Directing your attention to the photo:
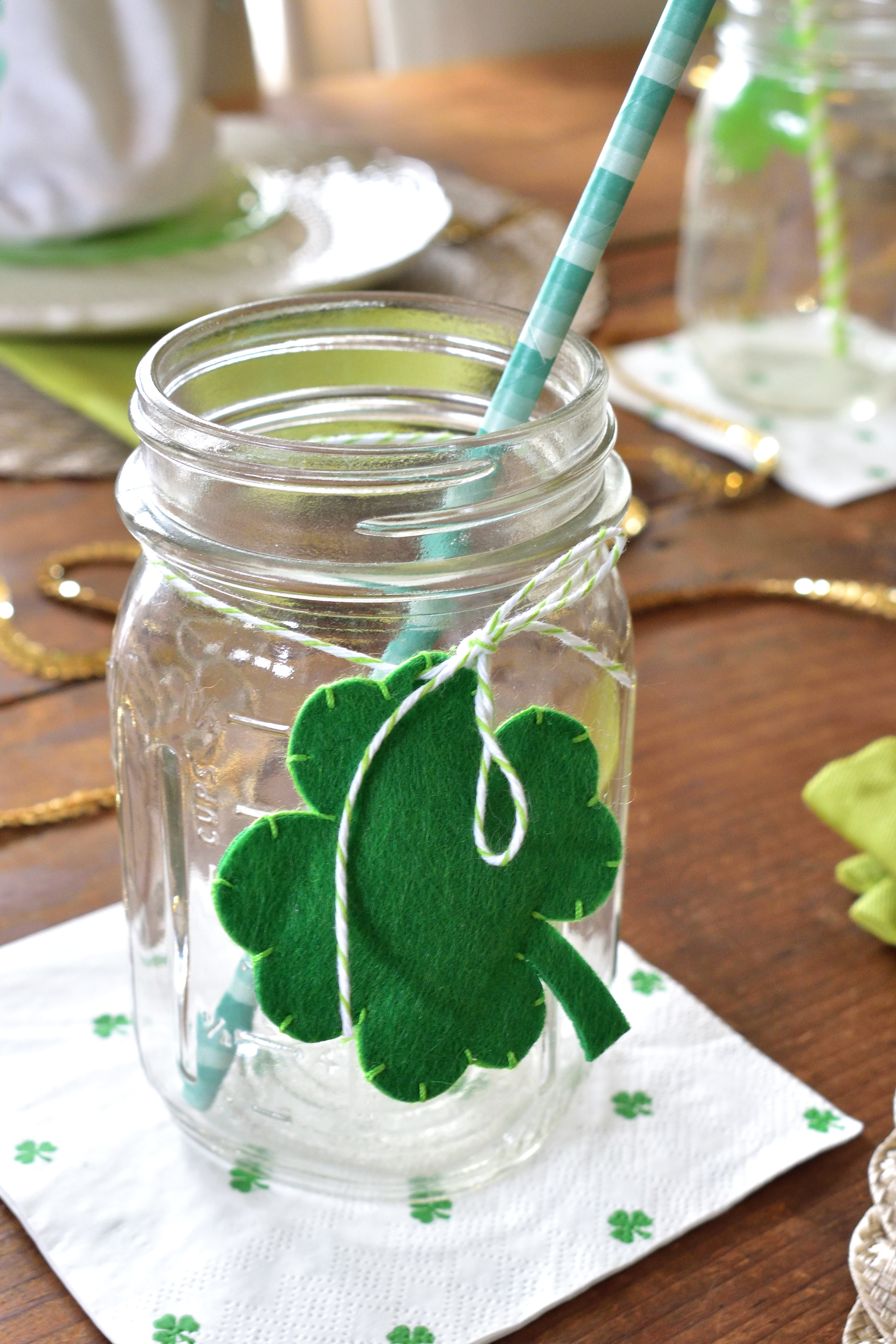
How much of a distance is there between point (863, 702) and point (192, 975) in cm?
31

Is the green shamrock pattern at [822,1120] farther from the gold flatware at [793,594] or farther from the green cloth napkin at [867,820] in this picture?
the gold flatware at [793,594]

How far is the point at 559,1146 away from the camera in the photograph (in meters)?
0.37

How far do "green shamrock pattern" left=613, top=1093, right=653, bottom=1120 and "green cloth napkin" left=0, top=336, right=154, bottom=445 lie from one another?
452 millimetres

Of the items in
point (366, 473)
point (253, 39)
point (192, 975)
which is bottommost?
point (253, 39)

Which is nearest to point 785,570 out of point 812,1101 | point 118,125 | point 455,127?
point 812,1101

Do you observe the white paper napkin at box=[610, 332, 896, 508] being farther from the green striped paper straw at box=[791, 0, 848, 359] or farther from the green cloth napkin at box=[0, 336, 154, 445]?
the green cloth napkin at box=[0, 336, 154, 445]

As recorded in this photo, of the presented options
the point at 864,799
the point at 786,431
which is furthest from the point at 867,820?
the point at 786,431

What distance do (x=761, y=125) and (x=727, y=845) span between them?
1.61 ft

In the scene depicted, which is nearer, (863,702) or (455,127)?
(863,702)

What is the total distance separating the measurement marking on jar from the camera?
0.34 m

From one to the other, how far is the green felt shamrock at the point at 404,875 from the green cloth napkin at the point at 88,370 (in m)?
0.44

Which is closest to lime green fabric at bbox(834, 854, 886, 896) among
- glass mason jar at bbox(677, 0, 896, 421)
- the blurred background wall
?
glass mason jar at bbox(677, 0, 896, 421)

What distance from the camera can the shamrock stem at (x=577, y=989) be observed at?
323 mm

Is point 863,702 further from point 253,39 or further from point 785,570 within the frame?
point 253,39
